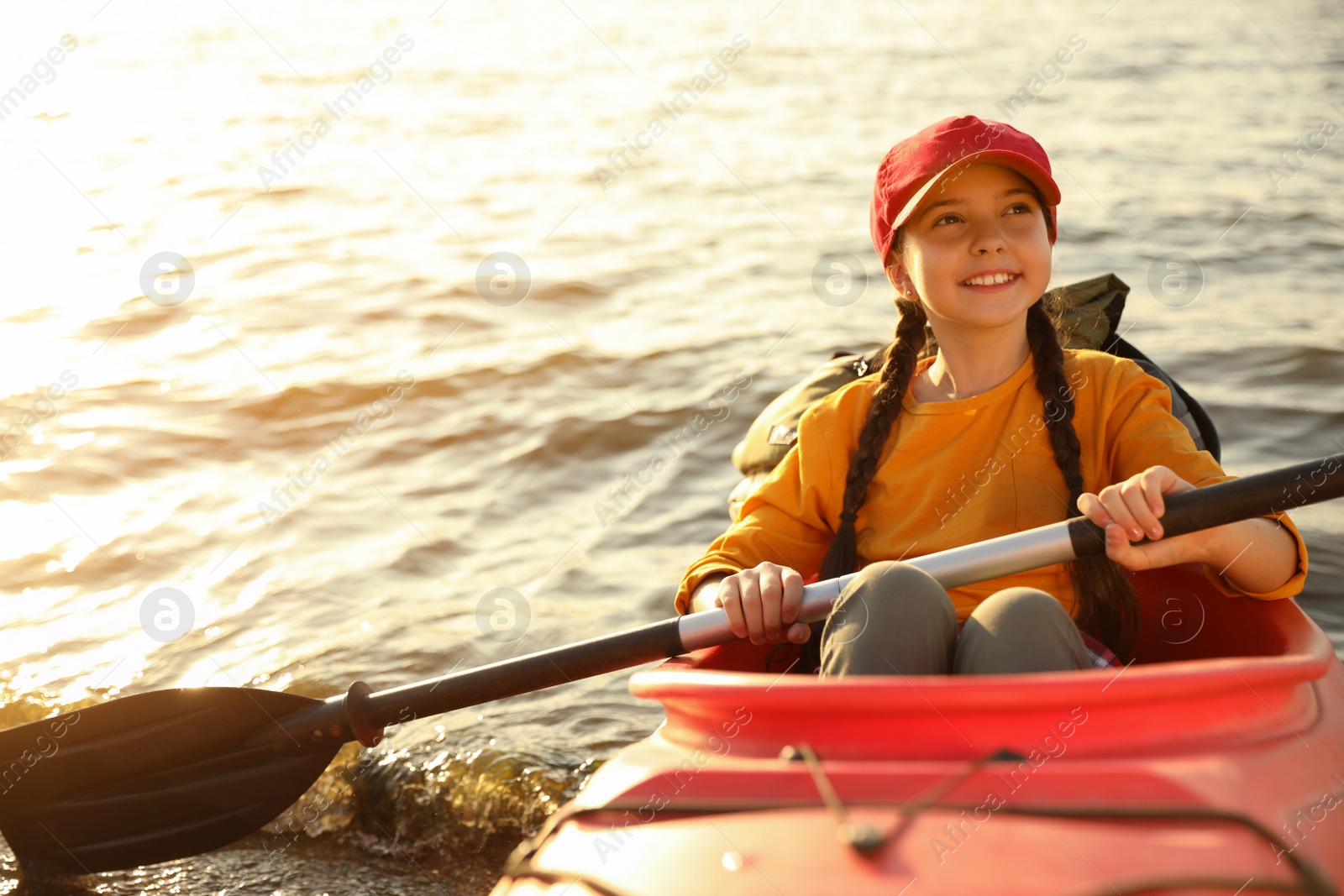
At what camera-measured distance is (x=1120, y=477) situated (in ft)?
6.92

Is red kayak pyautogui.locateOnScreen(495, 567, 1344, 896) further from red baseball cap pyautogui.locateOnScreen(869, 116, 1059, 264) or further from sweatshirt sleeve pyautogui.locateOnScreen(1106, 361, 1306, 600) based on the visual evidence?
red baseball cap pyautogui.locateOnScreen(869, 116, 1059, 264)

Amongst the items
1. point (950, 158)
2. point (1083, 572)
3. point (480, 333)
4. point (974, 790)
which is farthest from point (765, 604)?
point (480, 333)

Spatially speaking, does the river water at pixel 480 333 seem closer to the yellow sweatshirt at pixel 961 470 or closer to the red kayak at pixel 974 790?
the yellow sweatshirt at pixel 961 470

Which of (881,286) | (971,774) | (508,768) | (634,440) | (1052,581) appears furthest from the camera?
(881,286)

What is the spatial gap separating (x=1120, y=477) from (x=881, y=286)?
400cm

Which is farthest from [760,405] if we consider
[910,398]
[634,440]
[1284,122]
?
[1284,122]

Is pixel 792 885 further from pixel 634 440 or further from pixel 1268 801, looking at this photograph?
pixel 634 440

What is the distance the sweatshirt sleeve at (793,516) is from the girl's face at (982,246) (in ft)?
1.05

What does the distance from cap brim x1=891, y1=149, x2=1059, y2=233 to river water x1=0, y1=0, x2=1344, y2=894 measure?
1478 millimetres

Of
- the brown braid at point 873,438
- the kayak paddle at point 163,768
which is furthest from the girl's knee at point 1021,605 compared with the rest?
the kayak paddle at point 163,768

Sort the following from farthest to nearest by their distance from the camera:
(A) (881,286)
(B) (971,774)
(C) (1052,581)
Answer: (A) (881,286)
(C) (1052,581)
(B) (971,774)

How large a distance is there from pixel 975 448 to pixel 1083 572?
278 mm

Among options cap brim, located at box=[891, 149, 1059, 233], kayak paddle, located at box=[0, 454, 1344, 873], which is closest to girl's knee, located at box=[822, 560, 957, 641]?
cap brim, located at box=[891, 149, 1059, 233]

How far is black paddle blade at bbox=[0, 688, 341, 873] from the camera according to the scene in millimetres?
2623
